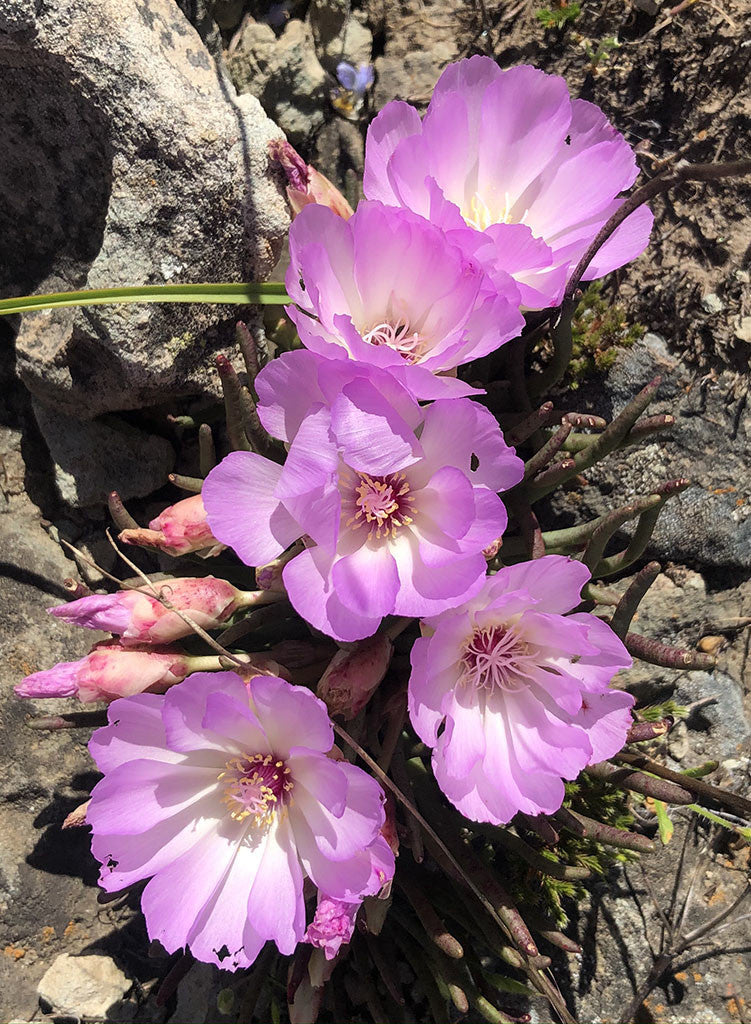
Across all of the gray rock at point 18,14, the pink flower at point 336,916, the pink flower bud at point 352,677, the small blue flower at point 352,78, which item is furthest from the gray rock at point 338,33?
the pink flower at point 336,916

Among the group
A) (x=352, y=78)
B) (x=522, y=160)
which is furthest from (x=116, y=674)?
(x=352, y=78)

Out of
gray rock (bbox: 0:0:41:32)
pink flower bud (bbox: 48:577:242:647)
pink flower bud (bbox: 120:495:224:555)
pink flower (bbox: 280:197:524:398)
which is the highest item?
gray rock (bbox: 0:0:41:32)

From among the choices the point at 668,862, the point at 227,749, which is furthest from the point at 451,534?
the point at 668,862

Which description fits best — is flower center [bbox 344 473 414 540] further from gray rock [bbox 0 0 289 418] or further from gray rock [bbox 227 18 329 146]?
gray rock [bbox 227 18 329 146]

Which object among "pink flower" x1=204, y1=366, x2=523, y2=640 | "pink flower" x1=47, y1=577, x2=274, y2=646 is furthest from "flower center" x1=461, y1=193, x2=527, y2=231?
"pink flower" x1=47, y1=577, x2=274, y2=646

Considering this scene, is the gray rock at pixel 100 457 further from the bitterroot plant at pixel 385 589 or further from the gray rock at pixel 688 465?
the gray rock at pixel 688 465

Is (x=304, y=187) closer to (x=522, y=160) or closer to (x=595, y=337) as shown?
(x=522, y=160)
